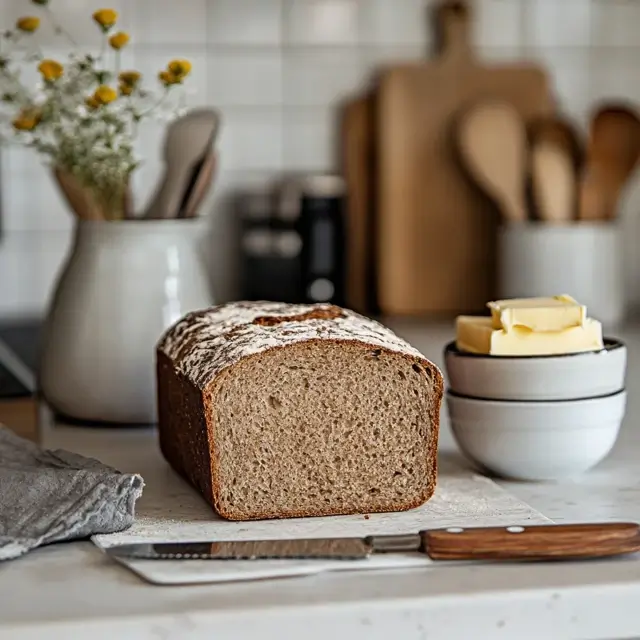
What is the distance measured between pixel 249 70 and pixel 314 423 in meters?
1.22

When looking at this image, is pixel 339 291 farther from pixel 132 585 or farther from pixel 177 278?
pixel 132 585

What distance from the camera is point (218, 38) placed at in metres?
2.00

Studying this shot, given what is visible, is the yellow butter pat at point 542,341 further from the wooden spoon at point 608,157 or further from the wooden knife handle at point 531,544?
the wooden spoon at point 608,157

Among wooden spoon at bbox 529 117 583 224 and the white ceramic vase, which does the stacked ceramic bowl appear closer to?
the white ceramic vase

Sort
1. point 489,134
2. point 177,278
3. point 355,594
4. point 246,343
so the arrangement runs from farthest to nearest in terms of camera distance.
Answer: point 489,134 < point 177,278 < point 246,343 < point 355,594

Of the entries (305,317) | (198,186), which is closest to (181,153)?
(198,186)

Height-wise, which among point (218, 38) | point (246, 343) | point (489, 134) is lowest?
point (246, 343)

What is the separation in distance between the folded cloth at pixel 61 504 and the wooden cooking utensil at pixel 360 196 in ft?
3.96

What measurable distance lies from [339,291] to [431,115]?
0.34 metres

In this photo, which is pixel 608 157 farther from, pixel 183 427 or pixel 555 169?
pixel 183 427

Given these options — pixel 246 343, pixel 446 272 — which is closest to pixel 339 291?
pixel 446 272

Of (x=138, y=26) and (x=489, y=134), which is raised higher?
(x=138, y=26)

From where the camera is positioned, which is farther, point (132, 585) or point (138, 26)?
point (138, 26)

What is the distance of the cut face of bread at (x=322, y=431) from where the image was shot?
35.5 inches
